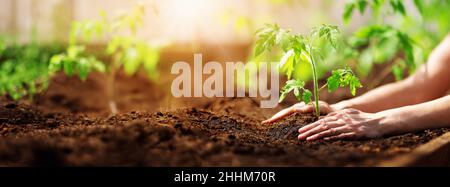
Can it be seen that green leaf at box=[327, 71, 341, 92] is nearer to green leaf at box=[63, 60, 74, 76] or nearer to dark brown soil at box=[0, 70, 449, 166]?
dark brown soil at box=[0, 70, 449, 166]

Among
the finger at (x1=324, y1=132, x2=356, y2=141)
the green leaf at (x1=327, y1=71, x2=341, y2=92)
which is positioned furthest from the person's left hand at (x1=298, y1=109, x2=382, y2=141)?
the green leaf at (x1=327, y1=71, x2=341, y2=92)

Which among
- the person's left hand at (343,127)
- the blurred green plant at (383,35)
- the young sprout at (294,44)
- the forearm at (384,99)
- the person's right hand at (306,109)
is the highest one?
the blurred green plant at (383,35)

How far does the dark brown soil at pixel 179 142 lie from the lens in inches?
46.9

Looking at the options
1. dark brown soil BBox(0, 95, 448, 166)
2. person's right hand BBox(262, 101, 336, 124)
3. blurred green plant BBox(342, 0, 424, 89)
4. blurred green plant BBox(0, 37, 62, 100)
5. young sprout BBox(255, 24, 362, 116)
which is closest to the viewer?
dark brown soil BBox(0, 95, 448, 166)

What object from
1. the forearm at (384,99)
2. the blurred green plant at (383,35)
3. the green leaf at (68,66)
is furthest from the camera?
the green leaf at (68,66)

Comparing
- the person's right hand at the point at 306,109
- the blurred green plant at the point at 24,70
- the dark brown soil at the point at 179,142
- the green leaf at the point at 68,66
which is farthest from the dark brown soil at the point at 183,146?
the blurred green plant at the point at 24,70

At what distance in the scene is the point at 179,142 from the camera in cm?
137

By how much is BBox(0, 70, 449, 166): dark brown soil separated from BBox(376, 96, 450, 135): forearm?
0.03 meters

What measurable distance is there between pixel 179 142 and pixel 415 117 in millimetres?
847

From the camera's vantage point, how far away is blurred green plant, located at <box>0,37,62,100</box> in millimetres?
2891

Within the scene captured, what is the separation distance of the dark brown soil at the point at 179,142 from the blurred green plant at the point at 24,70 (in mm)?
662

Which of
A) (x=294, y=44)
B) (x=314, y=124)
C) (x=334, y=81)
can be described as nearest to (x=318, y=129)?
(x=314, y=124)

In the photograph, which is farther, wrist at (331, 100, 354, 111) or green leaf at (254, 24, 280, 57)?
wrist at (331, 100, 354, 111)

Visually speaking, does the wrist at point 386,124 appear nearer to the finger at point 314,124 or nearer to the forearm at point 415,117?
the forearm at point 415,117
